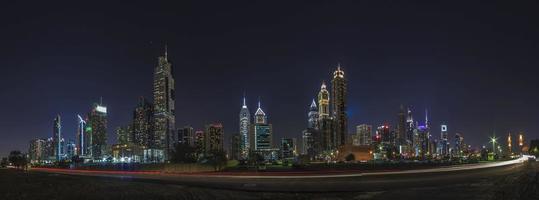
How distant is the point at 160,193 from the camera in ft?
96.8

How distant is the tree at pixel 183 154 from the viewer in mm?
87619

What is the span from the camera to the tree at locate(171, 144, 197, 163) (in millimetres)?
87619

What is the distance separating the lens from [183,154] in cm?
8875

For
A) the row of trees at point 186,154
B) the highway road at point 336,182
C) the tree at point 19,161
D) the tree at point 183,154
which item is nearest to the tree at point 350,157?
the row of trees at point 186,154

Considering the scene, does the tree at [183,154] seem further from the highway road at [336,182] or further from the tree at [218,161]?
the highway road at [336,182]

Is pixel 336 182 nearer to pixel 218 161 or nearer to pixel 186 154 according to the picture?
Answer: pixel 218 161

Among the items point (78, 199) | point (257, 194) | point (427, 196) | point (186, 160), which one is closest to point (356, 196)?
point (427, 196)

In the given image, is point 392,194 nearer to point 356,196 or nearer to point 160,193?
point 356,196

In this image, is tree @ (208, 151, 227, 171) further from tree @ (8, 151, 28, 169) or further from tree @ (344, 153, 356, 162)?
tree @ (344, 153, 356, 162)

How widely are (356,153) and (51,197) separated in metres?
156

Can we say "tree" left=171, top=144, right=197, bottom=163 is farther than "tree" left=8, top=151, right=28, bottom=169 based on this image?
No

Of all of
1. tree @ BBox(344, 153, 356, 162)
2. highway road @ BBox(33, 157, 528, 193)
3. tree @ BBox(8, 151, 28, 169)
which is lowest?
tree @ BBox(344, 153, 356, 162)

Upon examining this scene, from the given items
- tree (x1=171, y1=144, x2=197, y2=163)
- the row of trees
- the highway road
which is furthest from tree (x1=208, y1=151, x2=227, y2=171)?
the highway road

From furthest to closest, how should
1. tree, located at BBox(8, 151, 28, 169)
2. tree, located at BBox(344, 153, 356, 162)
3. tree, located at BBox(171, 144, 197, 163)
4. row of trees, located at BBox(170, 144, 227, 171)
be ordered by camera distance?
tree, located at BBox(344, 153, 356, 162) → tree, located at BBox(8, 151, 28, 169) → tree, located at BBox(171, 144, 197, 163) → row of trees, located at BBox(170, 144, 227, 171)
